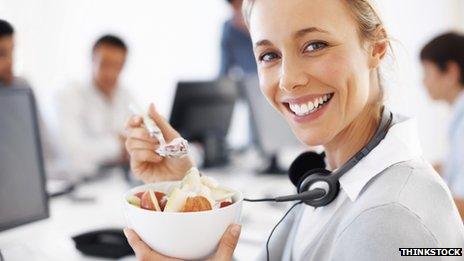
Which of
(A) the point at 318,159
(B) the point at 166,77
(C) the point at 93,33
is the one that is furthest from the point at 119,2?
(A) the point at 318,159

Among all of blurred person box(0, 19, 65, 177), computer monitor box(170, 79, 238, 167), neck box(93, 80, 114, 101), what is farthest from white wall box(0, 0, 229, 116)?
computer monitor box(170, 79, 238, 167)

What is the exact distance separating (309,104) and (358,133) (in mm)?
124

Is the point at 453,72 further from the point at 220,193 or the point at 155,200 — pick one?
the point at 155,200

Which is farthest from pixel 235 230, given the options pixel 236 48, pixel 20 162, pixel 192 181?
pixel 236 48

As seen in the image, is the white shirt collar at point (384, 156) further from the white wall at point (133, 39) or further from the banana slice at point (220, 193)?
the white wall at point (133, 39)

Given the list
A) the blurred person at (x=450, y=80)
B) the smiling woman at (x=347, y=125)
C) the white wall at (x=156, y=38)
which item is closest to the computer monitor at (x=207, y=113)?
the blurred person at (x=450, y=80)

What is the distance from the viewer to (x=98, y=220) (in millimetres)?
1399

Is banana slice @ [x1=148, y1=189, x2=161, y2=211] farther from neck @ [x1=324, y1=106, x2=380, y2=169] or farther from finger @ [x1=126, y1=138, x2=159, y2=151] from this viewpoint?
neck @ [x1=324, y1=106, x2=380, y2=169]

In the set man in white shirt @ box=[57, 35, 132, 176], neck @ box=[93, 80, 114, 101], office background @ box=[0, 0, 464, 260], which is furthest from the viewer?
office background @ box=[0, 0, 464, 260]

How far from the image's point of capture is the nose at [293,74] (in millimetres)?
811

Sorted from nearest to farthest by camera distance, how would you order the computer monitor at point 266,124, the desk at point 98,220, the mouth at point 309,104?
the mouth at point 309,104 < the desk at point 98,220 < the computer monitor at point 266,124

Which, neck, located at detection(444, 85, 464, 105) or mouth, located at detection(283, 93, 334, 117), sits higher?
mouth, located at detection(283, 93, 334, 117)

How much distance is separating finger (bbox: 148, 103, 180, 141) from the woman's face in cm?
32

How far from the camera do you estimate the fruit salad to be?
2.44 feet
